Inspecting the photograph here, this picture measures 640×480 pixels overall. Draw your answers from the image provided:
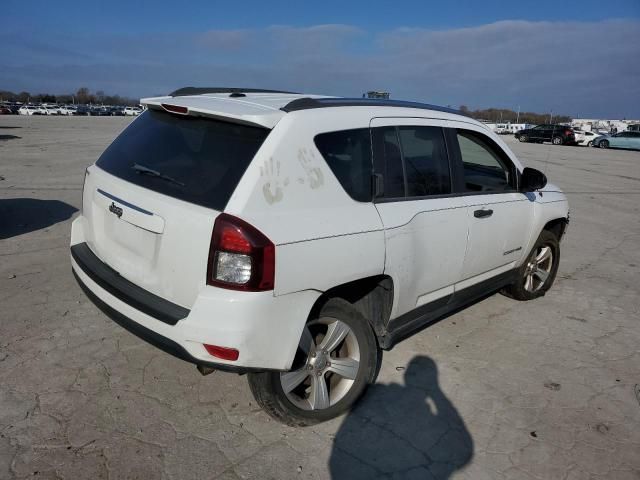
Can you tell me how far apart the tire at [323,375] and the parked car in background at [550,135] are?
4033 cm

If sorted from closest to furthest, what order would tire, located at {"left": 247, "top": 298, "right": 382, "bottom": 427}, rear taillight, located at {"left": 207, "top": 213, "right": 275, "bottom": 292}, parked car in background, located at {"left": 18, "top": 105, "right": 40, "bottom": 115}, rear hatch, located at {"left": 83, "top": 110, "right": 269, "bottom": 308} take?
rear taillight, located at {"left": 207, "top": 213, "right": 275, "bottom": 292} → rear hatch, located at {"left": 83, "top": 110, "right": 269, "bottom": 308} → tire, located at {"left": 247, "top": 298, "right": 382, "bottom": 427} → parked car in background, located at {"left": 18, "top": 105, "right": 40, "bottom": 115}

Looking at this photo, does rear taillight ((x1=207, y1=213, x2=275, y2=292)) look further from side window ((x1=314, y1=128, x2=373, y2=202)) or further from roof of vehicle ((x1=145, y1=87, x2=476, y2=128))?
side window ((x1=314, y1=128, x2=373, y2=202))

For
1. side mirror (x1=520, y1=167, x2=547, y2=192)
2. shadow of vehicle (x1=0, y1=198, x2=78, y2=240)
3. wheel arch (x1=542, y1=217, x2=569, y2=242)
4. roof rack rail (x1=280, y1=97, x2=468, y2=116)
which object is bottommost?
shadow of vehicle (x1=0, y1=198, x2=78, y2=240)

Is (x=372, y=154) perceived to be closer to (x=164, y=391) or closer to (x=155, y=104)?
(x=155, y=104)

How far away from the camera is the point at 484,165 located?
14.5 ft

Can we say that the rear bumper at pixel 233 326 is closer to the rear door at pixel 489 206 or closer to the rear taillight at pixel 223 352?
the rear taillight at pixel 223 352

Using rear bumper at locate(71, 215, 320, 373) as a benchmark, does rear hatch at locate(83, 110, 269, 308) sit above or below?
above

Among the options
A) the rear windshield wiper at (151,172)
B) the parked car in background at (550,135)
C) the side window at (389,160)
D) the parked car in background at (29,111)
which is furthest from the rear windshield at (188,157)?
A: the parked car in background at (29,111)

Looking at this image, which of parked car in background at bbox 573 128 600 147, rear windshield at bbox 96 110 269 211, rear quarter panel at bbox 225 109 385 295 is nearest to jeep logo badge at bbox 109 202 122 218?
rear windshield at bbox 96 110 269 211

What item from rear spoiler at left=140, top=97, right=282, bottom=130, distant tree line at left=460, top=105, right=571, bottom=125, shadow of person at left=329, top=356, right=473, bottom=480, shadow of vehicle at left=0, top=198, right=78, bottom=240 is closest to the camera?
rear spoiler at left=140, top=97, right=282, bottom=130

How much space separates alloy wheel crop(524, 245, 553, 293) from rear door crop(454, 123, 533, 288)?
0.45 m

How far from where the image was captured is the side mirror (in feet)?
13.7

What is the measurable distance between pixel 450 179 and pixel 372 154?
87 centimetres

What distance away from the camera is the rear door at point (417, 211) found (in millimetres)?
2975
